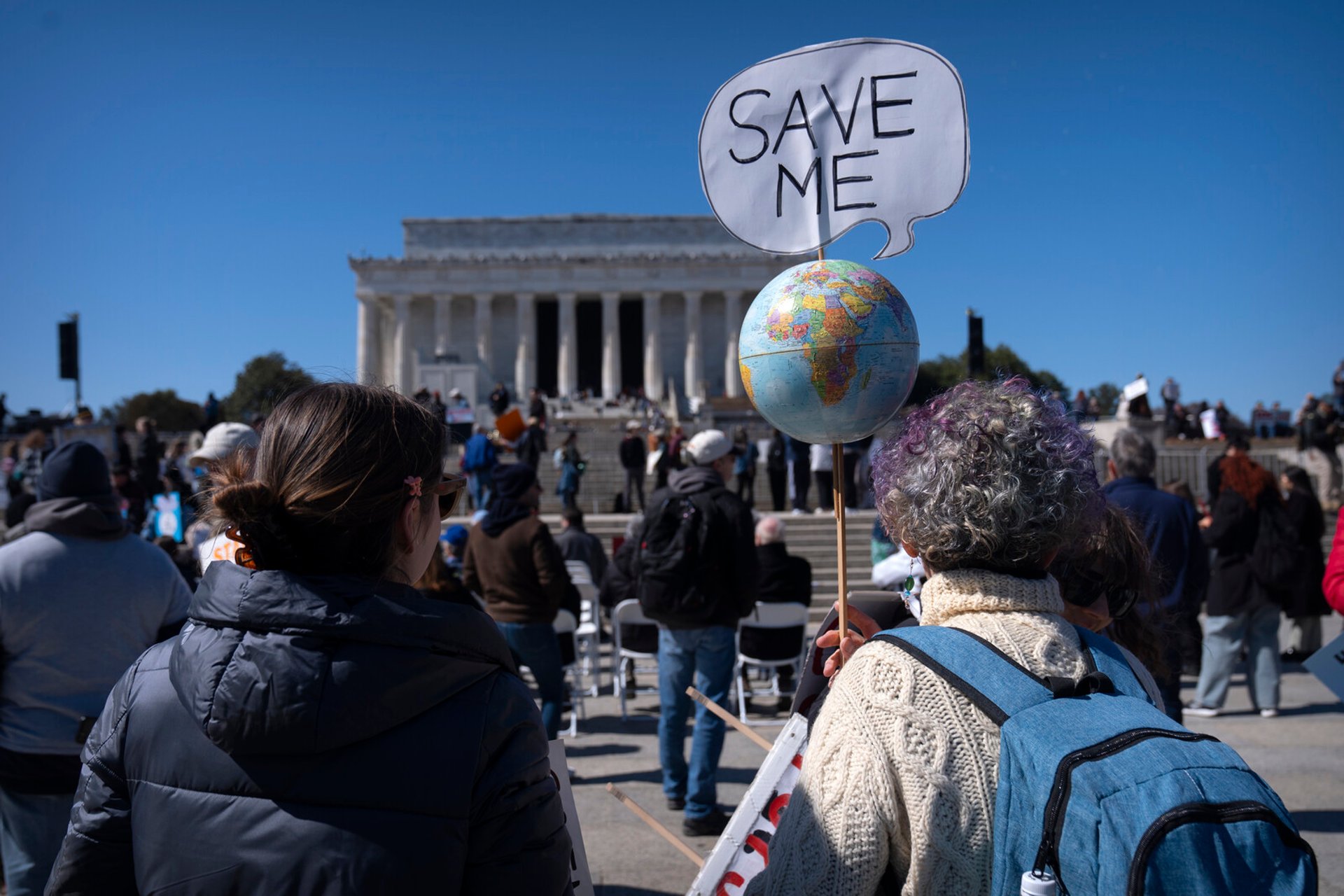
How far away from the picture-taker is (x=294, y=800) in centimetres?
135

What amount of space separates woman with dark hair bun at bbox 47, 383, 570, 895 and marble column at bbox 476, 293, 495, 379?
2082 inches

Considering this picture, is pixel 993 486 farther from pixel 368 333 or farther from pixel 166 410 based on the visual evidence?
pixel 166 410

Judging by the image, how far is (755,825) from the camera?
2207mm

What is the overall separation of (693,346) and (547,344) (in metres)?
11.4

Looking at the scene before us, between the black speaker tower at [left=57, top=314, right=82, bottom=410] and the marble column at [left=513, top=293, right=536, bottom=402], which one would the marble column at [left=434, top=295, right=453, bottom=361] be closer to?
the marble column at [left=513, top=293, right=536, bottom=402]

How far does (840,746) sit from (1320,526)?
8222mm

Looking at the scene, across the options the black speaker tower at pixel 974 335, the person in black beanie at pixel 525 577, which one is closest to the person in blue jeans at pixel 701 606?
the person in black beanie at pixel 525 577

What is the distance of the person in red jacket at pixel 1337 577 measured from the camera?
3635 millimetres

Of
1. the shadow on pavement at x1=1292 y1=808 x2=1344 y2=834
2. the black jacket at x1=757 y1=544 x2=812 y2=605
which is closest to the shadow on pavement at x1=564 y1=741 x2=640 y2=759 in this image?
the black jacket at x1=757 y1=544 x2=812 y2=605

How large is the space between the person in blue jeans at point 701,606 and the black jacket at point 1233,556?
4.38 m

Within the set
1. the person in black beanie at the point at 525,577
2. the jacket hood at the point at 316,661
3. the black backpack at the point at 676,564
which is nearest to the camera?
the jacket hood at the point at 316,661

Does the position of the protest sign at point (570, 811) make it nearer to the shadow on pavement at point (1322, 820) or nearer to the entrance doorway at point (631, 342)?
the shadow on pavement at point (1322, 820)

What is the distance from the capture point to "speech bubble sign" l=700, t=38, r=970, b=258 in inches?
102

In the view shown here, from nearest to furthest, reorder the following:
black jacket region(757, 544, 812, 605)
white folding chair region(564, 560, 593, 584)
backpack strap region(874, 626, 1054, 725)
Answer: backpack strap region(874, 626, 1054, 725), black jacket region(757, 544, 812, 605), white folding chair region(564, 560, 593, 584)
